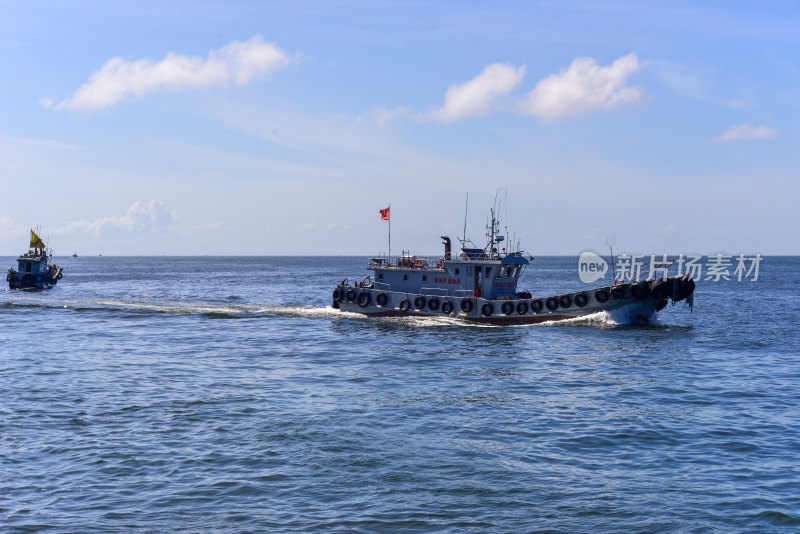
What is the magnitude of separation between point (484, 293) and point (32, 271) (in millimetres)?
61002

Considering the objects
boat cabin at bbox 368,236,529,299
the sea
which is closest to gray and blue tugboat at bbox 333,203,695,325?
boat cabin at bbox 368,236,529,299

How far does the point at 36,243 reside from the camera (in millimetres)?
80125

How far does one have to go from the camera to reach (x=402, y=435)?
1797 centimetres

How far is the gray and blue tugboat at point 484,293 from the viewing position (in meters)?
39.1

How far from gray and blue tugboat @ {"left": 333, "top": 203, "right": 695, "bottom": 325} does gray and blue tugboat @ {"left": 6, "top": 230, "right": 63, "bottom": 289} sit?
49886mm

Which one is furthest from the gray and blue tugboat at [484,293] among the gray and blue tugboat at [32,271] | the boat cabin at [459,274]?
the gray and blue tugboat at [32,271]

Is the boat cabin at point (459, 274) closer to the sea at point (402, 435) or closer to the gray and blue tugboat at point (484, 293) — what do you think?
the gray and blue tugboat at point (484, 293)

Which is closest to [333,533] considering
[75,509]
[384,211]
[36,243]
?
[75,509]

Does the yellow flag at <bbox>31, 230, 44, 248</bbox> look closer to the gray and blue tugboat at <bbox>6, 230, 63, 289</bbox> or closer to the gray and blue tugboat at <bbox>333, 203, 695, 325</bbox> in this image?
the gray and blue tugboat at <bbox>6, 230, 63, 289</bbox>

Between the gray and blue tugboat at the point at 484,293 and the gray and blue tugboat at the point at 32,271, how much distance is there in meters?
49.9

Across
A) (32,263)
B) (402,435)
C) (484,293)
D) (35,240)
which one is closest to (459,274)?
(484,293)

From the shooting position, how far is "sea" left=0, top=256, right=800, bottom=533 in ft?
42.2

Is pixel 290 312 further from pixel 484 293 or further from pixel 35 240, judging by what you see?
pixel 35 240

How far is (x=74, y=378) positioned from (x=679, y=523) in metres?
22.1
